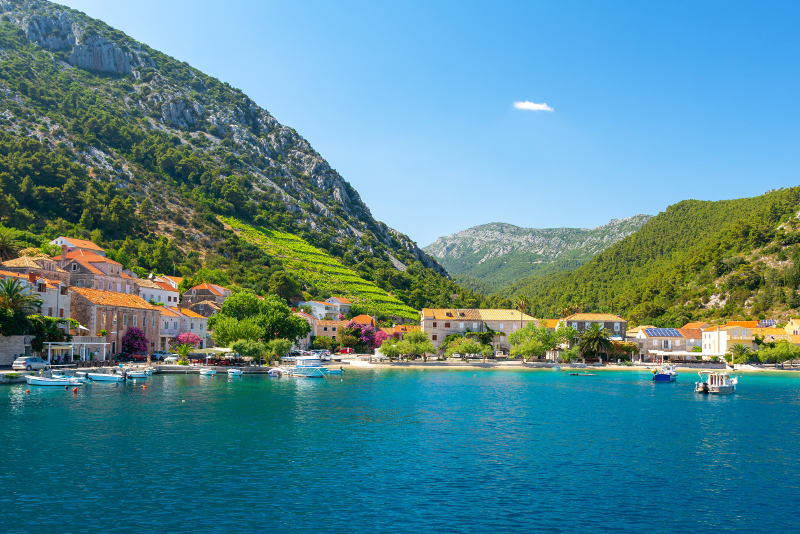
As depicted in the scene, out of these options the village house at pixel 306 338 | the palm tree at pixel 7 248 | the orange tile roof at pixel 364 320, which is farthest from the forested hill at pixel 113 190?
the palm tree at pixel 7 248

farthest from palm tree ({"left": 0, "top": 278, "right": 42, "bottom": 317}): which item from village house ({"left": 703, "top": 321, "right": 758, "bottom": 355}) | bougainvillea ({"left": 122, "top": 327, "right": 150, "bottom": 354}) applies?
village house ({"left": 703, "top": 321, "right": 758, "bottom": 355})

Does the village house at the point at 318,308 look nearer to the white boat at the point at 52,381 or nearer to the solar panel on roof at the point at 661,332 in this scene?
the solar panel on roof at the point at 661,332

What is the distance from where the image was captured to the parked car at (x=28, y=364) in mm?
58188

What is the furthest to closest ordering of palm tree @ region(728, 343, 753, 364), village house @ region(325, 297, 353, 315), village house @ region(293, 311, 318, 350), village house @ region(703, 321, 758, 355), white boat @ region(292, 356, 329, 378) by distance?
village house @ region(325, 297, 353, 315), village house @ region(293, 311, 318, 350), village house @ region(703, 321, 758, 355), palm tree @ region(728, 343, 753, 364), white boat @ region(292, 356, 329, 378)

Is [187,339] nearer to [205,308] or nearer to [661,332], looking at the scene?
[205,308]

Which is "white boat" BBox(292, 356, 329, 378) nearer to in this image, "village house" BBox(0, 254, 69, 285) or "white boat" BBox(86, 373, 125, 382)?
"white boat" BBox(86, 373, 125, 382)

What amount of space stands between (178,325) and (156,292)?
13899 mm

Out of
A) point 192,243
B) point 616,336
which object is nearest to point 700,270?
point 616,336

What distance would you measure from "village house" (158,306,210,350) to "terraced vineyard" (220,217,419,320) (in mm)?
57728

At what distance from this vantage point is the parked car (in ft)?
191

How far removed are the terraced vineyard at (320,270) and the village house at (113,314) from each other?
73.5 meters

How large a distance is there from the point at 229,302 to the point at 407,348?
34.2 m

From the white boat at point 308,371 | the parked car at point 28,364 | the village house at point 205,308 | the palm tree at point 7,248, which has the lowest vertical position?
the white boat at point 308,371

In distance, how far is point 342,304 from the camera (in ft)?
476
